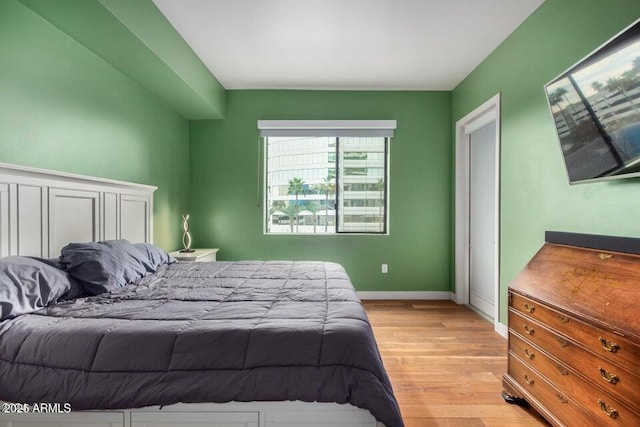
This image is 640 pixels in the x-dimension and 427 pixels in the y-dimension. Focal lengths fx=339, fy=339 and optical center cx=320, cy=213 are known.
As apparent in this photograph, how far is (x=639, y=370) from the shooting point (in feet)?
4.07

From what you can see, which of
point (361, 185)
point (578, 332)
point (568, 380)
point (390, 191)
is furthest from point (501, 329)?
point (361, 185)

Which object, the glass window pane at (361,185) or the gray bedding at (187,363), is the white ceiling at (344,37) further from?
the gray bedding at (187,363)

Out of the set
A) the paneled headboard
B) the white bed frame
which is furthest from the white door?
the paneled headboard

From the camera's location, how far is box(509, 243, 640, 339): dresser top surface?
138 cm

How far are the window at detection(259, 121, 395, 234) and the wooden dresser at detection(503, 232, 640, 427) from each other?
242 cm

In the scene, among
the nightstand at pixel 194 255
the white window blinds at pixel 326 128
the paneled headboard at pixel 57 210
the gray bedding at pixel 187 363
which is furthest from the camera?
the white window blinds at pixel 326 128

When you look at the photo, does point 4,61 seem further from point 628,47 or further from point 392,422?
point 628,47

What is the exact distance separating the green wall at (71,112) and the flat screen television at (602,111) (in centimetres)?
309

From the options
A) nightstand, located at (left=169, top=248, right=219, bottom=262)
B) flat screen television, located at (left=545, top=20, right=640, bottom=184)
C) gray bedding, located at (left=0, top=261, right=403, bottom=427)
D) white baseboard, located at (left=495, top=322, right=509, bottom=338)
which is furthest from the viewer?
nightstand, located at (left=169, top=248, right=219, bottom=262)

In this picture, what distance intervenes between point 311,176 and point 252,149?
83 centimetres

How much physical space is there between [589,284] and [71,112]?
10.7 ft

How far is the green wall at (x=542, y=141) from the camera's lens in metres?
1.88

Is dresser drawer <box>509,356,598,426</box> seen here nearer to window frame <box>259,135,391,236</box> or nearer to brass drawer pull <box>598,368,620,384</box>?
brass drawer pull <box>598,368,620,384</box>

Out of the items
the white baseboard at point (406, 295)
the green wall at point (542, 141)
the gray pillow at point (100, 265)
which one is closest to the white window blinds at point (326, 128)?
the green wall at point (542, 141)
